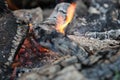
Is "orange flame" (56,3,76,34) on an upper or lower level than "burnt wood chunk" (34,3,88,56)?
upper

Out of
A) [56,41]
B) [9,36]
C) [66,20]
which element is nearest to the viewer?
[56,41]

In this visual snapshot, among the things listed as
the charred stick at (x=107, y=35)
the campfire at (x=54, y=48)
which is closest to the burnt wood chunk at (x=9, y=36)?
the campfire at (x=54, y=48)

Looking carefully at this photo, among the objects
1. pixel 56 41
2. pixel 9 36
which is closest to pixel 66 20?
pixel 56 41

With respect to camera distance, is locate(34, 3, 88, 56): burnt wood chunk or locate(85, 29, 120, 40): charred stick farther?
locate(85, 29, 120, 40): charred stick

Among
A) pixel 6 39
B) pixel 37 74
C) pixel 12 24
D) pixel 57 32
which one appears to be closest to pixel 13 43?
pixel 6 39

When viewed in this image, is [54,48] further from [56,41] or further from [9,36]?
[9,36]

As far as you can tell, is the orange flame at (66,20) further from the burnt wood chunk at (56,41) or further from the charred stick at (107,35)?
the charred stick at (107,35)

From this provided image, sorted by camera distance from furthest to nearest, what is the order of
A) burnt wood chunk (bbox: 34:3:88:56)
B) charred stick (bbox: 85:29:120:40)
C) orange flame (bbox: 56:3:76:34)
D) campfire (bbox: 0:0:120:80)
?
charred stick (bbox: 85:29:120:40)
orange flame (bbox: 56:3:76:34)
burnt wood chunk (bbox: 34:3:88:56)
campfire (bbox: 0:0:120:80)

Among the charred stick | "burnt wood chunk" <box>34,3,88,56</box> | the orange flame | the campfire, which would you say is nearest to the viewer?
the campfire

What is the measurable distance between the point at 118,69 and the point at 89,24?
110 centimetres

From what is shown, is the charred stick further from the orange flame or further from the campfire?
the orange flame

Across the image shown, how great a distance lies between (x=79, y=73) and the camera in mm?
1445

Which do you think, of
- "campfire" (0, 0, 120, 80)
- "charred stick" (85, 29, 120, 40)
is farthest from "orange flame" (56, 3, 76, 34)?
"charred stick" (85, 29, 120, 40)

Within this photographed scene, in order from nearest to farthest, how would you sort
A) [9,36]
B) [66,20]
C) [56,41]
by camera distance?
[56,41] → [9,36] → [66,20]
